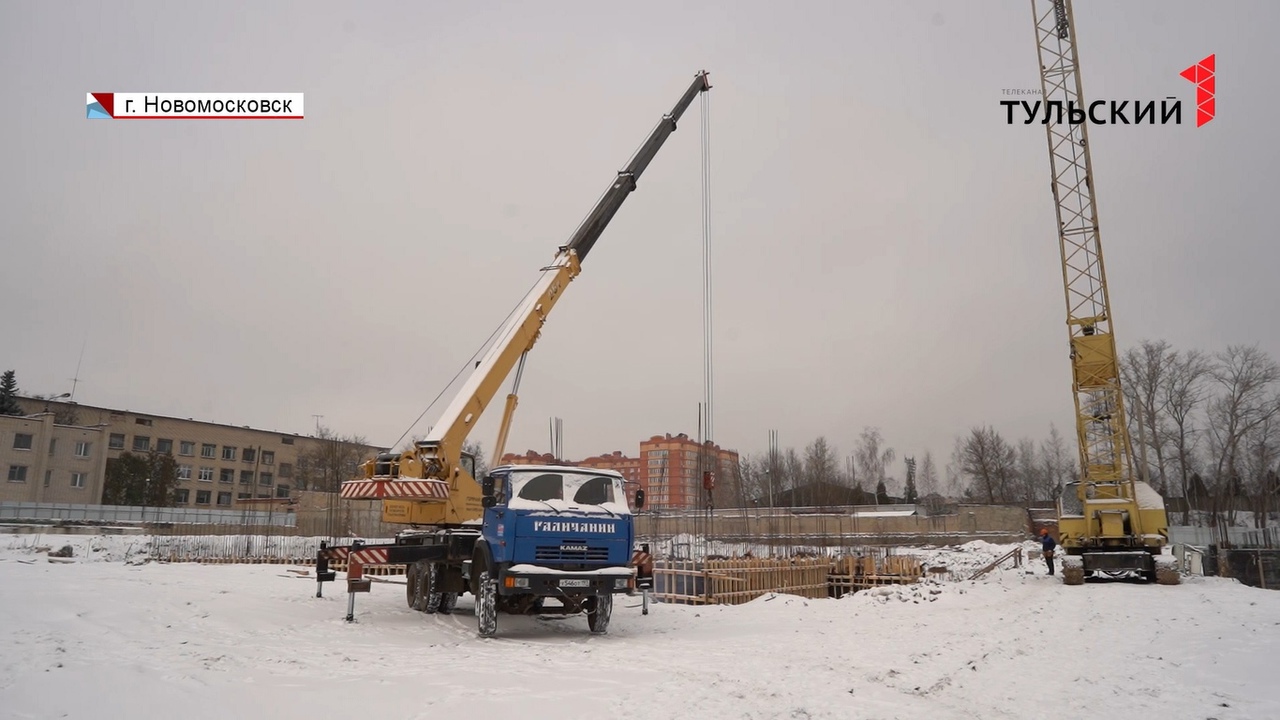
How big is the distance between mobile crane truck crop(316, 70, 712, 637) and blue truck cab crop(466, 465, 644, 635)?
2 cm

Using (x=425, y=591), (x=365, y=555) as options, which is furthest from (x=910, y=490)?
(x=365, y=555)

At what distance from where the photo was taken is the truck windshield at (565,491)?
12.0m

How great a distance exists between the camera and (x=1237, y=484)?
173 feet

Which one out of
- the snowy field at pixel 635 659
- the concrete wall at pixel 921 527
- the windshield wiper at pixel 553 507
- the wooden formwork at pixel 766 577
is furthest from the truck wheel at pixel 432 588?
the concrete wall at pixel 921 527

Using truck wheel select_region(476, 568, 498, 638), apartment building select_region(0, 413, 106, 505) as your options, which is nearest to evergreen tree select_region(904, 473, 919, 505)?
apartment building select_region(0, 413, 106, 505)

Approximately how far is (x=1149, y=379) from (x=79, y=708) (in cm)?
5651

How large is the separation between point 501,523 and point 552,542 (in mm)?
822

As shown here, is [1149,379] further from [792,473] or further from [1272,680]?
[1272,680]

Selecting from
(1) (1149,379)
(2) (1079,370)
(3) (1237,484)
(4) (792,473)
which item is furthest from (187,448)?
(3) (1237,484)

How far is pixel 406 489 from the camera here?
13.2 metres

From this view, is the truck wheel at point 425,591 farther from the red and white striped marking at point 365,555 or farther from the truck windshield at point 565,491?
the truck windshield at point 565,491

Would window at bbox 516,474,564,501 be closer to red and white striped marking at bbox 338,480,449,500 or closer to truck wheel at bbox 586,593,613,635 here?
truck wheel at bbox 586,593,613,635

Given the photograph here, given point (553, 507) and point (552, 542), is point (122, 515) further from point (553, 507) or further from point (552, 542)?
point (552, 542)

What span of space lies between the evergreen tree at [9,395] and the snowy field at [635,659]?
55561mm
